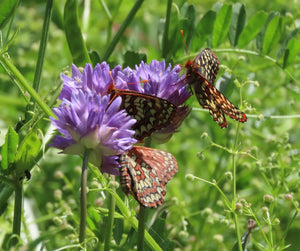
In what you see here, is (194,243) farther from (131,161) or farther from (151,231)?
(131,161)

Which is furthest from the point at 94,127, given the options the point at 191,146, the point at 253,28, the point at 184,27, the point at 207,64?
the point at 191,146

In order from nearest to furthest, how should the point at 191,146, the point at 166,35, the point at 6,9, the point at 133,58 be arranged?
1. the point at 6,9
2. the point at 133,58
3. the point at 166,35
4. the point at 191,146

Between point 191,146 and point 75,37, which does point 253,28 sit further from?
point 191,146

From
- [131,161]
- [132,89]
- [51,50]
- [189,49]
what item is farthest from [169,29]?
[51,50]

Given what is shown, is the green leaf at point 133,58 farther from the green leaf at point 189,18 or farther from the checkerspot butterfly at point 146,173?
the checkerspot butterfly at point 146,173

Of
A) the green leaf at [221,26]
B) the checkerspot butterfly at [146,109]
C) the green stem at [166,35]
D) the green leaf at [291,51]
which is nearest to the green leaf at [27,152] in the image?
the checkerspot butterfly at [146,109]

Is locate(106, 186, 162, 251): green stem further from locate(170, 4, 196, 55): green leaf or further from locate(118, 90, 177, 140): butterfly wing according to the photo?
locate(170, 4, 196, 55): green leaf

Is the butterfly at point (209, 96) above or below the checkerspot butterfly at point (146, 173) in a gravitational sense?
above
